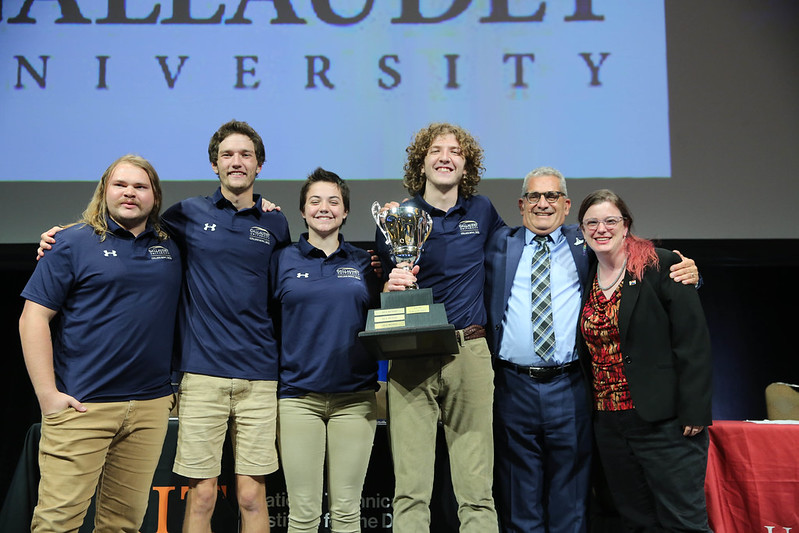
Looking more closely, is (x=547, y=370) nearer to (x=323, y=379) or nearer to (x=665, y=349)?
(x=665, y=349)

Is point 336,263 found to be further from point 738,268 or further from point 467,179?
point 738,268

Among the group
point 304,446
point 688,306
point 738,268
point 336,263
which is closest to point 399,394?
point 304,446

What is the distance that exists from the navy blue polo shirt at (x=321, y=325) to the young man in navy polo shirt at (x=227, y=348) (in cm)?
10

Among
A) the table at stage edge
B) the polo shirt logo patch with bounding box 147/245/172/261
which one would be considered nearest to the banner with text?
the polo shirt logo patch with bounding box 147/245/172/261

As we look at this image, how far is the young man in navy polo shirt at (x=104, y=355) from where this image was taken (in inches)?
95.1

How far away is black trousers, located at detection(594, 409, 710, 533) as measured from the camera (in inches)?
97.7

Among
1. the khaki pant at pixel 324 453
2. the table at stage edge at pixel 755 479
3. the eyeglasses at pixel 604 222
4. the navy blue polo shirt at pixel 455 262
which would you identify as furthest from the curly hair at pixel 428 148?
the table at stage edge at pixel 755 479

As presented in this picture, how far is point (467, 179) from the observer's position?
305cm

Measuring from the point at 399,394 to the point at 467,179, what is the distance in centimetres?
109

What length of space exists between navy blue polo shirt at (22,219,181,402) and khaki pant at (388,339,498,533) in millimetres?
1030

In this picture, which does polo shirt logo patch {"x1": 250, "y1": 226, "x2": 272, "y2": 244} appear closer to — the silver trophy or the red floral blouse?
the silver trophy

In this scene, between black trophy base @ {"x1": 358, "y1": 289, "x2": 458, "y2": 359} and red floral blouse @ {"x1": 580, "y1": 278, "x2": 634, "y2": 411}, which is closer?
black trophy base @ {"x1": 358, "y1": 289, "x2": 458, "y2": 359}

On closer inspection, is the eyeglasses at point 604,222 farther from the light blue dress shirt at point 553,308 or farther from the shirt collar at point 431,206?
the shirt collar at point 431,206

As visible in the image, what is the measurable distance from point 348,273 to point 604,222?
1.12 meters
